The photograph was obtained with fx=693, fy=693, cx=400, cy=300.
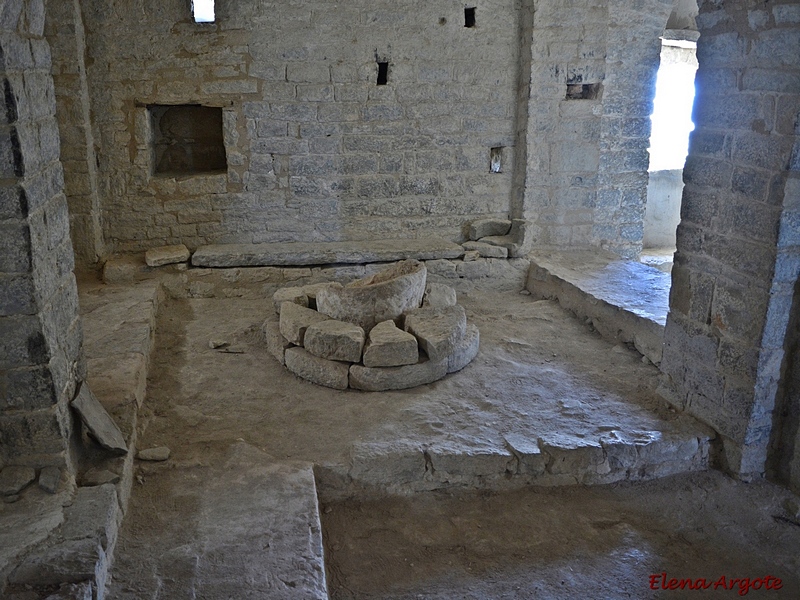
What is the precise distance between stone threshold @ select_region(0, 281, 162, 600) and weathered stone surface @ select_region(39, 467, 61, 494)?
0.04 m

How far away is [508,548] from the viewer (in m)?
3.28

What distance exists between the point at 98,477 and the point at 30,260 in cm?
99

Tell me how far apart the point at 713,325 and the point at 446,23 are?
13.0 ft

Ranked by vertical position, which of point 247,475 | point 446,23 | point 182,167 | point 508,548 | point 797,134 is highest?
point 446,23

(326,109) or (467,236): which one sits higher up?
(326,109)

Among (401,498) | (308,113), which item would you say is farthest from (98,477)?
(308,113)

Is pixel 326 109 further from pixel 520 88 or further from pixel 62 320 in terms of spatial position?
pixel 62 320

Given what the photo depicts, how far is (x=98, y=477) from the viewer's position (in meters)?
3.01

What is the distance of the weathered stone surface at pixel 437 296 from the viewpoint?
518cm

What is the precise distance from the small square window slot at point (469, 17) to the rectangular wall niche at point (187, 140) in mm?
2457

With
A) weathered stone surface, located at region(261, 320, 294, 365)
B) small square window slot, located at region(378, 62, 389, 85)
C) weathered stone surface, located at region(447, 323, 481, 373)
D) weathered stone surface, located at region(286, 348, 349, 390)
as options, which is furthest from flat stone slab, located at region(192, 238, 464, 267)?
weathered stone surface, located at region(286, 348, 349, 390)

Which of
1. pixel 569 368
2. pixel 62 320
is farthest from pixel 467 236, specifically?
pixel 62 320

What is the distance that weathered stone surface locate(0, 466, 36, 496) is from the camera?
2771 mm

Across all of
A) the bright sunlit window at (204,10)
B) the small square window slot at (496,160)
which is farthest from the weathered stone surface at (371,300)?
the bright sunlit window at (204,10)
